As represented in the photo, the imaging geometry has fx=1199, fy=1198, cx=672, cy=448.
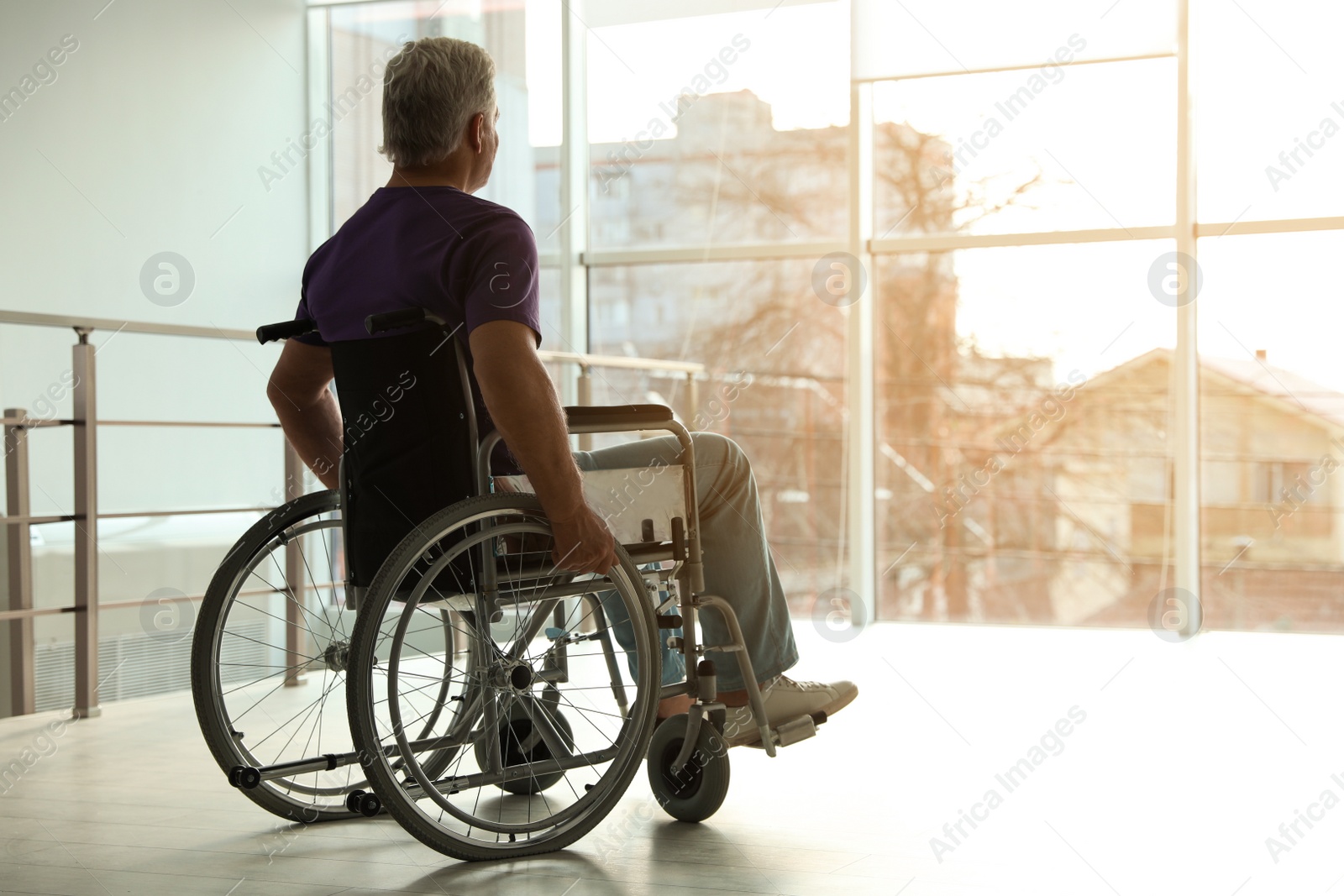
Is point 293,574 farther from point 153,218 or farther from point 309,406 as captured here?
point 153,218

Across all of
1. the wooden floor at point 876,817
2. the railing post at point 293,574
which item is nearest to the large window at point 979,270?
the wooden floor at point 876,817

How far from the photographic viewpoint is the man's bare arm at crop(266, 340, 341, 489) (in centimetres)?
166

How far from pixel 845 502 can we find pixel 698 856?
3.02m

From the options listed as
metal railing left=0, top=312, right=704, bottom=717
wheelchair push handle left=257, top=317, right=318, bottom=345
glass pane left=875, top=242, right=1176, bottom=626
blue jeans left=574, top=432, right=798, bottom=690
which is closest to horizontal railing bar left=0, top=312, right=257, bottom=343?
metal railing left=0, top=312, right=704, bottom=717

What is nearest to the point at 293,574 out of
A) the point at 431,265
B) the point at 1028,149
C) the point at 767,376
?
the point at 431,265

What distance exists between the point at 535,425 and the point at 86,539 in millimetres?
1649

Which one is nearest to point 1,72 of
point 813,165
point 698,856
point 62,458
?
point 62,458

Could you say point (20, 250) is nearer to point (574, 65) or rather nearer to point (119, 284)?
point (119, 284)

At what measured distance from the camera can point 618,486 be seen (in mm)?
1593

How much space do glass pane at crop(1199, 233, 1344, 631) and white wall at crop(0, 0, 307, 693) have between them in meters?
3.60

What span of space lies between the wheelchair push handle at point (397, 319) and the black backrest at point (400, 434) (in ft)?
0.06

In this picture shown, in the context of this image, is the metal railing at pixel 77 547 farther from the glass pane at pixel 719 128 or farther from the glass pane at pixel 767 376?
the glass pane at pixel 719 128

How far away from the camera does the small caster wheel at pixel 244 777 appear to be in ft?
4.86

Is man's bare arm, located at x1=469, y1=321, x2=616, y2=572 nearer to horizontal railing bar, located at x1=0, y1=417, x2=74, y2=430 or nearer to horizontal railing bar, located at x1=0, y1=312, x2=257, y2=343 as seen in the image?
horizontal railing bar, located at x1=0, y1=312, x2=257, y2=343
